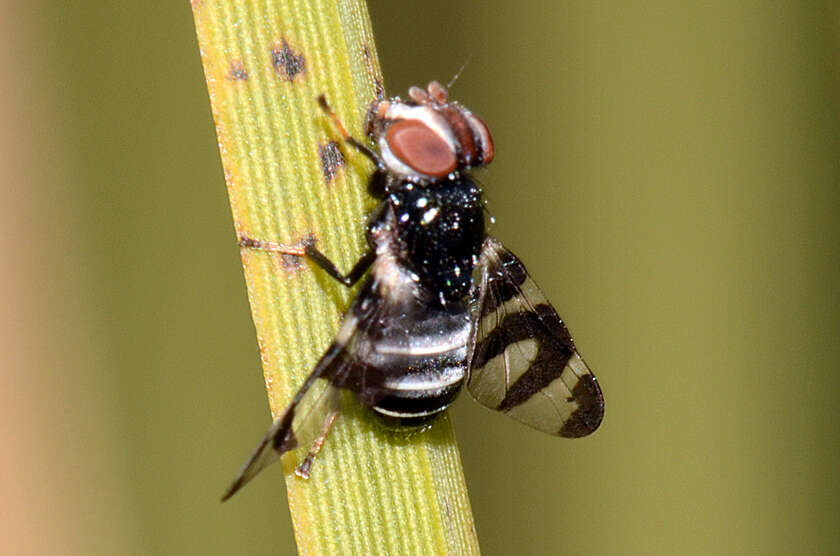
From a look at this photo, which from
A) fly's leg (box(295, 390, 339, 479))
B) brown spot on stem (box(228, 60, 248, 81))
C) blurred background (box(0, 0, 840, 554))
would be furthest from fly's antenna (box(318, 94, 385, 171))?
blurred background (box(0, 0, 840, 554))

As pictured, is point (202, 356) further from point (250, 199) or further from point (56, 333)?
point (250, 199)

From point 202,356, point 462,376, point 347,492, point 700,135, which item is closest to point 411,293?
point 462,376

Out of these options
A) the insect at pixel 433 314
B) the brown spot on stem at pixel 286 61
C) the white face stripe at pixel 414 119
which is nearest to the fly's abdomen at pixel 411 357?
the insect at pixel 433 314

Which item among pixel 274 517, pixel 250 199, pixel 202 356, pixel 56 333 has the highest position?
pixel 250 199

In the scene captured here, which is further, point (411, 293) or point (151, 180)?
point (151, 180)

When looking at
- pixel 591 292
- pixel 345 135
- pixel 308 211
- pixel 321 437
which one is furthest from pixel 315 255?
pixel 591 292

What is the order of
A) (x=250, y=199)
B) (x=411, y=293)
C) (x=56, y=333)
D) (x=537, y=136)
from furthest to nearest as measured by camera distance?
1. (x=537, y=136)
2. (x=56, y=333)
3. (x=411, y=293)
4. (x=250, y=199)

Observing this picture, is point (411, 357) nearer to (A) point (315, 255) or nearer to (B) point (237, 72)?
(A) point (315, 255)
